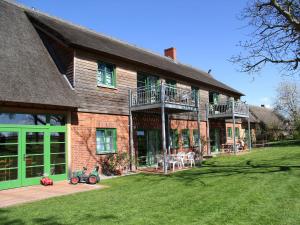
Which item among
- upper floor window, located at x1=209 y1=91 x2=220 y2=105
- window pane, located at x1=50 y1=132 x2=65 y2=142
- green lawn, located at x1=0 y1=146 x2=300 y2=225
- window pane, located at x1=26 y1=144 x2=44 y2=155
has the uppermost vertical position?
upper floor window, located at x1=209 y1=91 x2=220 y2=105

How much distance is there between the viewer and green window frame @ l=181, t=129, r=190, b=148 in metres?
20.3

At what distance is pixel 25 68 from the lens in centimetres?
1162

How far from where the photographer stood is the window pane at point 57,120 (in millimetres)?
12258

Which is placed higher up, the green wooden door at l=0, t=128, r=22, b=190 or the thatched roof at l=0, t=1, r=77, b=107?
the thatched roof at l=0, t=1, r=77, b=107

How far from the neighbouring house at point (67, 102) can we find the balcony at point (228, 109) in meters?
4.75

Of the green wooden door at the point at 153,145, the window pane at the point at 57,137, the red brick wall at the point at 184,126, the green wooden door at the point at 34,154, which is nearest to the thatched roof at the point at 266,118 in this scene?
the red brick wall at the point at 184,126

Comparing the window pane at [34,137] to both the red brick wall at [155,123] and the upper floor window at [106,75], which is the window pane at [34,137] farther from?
the red brick wall at [155,123]

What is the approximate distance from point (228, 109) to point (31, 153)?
1635 cm

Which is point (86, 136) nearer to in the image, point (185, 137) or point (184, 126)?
point (184, 126)

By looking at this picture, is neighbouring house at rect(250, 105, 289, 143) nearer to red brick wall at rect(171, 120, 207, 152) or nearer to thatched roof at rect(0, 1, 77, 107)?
red brick wall at rect(171, 120, 207, 152)

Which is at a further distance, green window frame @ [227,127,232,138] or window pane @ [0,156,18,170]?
green window frame @ [227,127,232,138]

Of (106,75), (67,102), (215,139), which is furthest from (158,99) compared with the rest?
(215,139)

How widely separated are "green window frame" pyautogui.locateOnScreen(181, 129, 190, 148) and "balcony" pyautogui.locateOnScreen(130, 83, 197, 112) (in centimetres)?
336

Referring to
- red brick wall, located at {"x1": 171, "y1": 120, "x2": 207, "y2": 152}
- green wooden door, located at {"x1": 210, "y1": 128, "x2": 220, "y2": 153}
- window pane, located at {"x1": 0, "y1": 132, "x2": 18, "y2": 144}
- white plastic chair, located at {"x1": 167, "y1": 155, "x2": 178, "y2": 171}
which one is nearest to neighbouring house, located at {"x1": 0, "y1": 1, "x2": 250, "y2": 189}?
window pane, located at {"x1": 0, "y1": 132, "x2": 18, "y2": 144}
